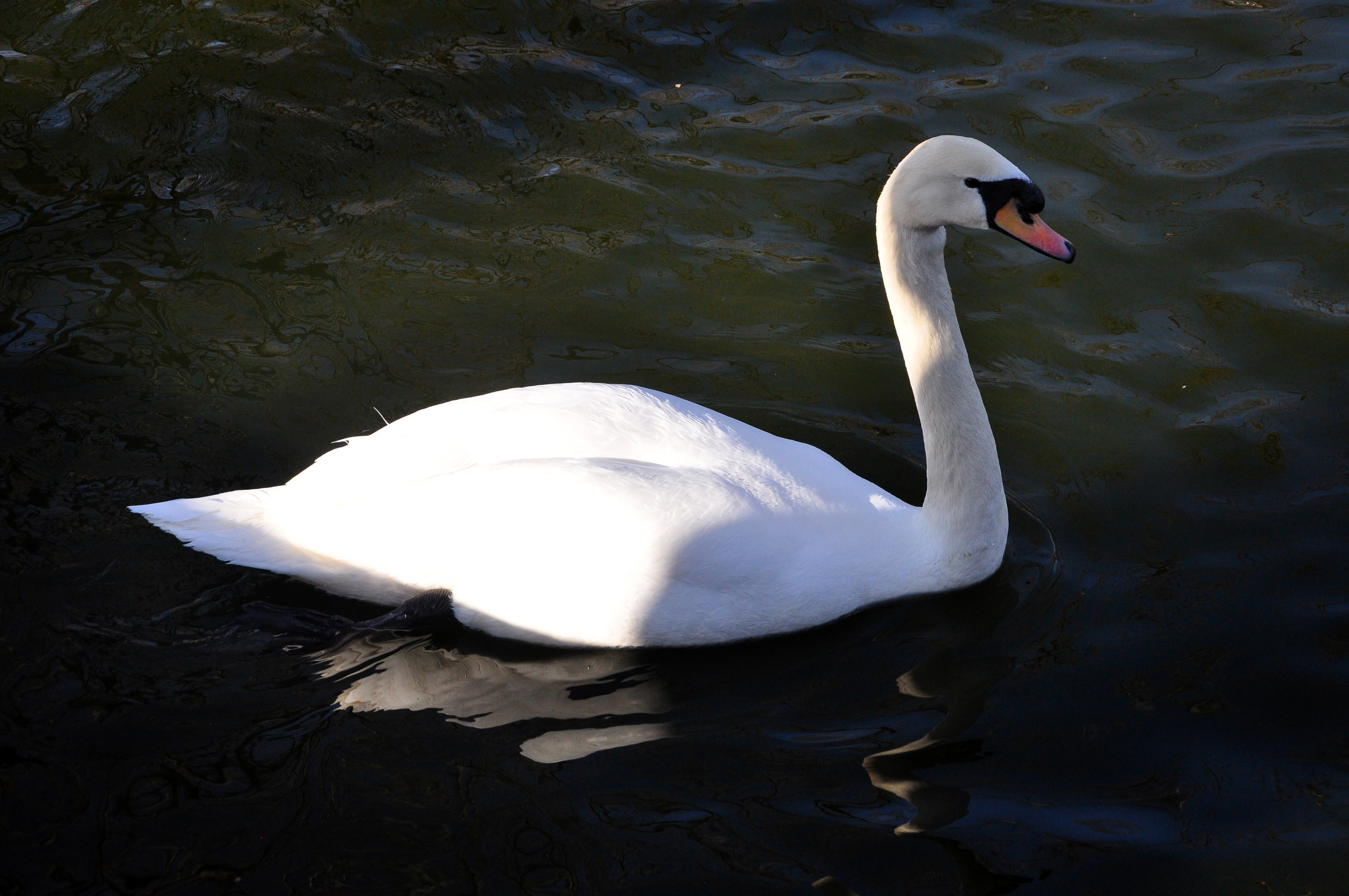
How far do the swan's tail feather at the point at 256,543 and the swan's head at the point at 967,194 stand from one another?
2046 mm

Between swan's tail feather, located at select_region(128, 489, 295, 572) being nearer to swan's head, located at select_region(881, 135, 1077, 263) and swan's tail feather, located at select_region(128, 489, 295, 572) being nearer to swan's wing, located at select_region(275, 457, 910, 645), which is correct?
swan's wing, located at select_region(275, 457, 910, 645)

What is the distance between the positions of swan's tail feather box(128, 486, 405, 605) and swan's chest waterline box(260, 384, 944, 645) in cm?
3

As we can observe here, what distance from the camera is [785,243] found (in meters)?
6.35

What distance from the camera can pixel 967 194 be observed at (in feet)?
13.0

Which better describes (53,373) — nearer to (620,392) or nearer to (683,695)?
(620,392)

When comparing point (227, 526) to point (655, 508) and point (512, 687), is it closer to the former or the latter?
point (512, 687)

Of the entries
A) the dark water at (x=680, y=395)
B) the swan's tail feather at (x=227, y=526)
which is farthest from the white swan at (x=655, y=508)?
the dark water at (x=680, y=395)

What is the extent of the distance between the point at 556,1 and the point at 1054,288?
378 centimetres

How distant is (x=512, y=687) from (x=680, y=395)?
1858 mm

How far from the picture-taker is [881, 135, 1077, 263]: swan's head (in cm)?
392

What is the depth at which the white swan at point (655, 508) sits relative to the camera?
389cm

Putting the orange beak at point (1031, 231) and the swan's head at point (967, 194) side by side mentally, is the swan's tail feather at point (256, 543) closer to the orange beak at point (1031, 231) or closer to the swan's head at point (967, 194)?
the swan's head at point (967, 194)

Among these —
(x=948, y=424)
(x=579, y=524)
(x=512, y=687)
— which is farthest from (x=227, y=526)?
(x=948, y=424)

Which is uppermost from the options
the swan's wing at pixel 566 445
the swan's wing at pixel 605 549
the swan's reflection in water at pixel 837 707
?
the swan's wing at pixel 566 445
